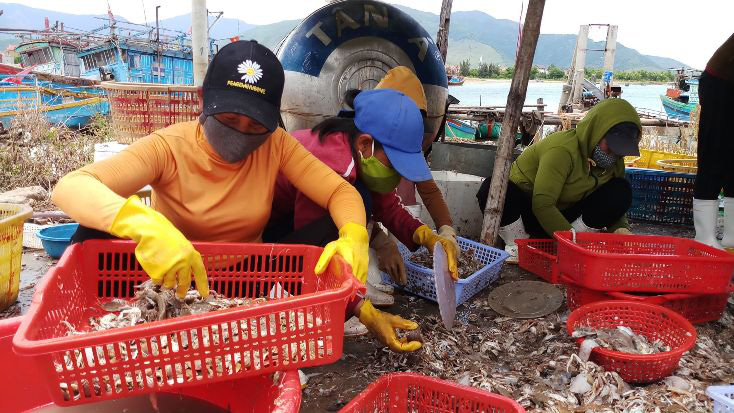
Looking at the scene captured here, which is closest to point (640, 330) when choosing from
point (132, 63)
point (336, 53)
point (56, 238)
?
point (336, 53)

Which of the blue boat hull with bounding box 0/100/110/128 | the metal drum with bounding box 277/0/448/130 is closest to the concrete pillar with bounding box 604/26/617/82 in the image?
the blue boat hull with bounding box 0/100/110/128

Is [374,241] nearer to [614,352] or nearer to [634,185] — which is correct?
[614,352]

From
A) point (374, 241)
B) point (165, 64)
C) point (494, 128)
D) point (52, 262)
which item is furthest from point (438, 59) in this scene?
point (165, 64)

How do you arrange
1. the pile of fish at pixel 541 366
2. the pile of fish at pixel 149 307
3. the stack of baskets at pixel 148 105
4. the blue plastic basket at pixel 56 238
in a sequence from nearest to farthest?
the pile of fish at pixel 149 307 → the pile of fish at pixel 541 366 → the blue plastic basket at pixel 56 238 → the stack of baskets at pixel 148 105

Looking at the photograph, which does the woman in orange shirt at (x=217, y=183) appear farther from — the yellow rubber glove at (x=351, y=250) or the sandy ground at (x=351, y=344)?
the sandy ground at (x=351, y=344)

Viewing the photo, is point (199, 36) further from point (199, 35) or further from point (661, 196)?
point (661, 196)

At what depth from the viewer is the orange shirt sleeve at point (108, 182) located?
5.27 ft

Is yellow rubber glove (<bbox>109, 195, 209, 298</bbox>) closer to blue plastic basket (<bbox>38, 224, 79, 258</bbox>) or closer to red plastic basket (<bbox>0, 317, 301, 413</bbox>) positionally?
red plastic basket (<bbox>0, 317, 301, 413</bbox>)

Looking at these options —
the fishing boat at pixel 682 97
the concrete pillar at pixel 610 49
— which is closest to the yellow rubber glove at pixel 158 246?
the concrete pillar at pixel 610 49

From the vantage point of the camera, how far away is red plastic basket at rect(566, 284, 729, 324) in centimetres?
268

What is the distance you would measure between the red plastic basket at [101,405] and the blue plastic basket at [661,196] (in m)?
4.61

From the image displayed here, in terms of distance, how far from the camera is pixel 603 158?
3570mm

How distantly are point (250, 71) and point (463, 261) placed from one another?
7.01 feet

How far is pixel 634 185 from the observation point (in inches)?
205
